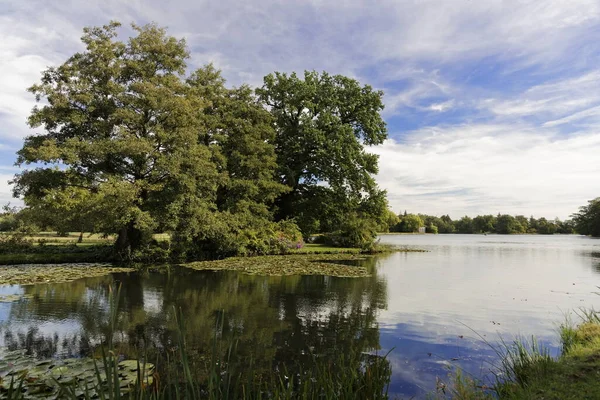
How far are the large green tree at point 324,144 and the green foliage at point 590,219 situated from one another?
62665 mm

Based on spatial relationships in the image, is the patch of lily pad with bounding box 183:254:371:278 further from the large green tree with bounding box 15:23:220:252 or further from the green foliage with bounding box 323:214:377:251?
the green foliage with bounding box 323:214:377:251

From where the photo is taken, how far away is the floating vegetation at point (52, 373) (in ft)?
15.1

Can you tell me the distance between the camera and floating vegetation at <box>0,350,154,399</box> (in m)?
4.61

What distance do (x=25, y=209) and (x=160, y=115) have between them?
780 cm

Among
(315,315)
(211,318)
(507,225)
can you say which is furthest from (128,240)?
(507,225)

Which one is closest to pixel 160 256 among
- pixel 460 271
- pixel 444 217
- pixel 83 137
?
pixel 83 137

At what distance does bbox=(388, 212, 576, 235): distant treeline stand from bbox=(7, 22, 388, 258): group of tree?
71.4 metres

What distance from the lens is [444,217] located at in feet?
430

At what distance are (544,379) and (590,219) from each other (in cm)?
8662

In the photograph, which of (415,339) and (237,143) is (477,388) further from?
(237,143)

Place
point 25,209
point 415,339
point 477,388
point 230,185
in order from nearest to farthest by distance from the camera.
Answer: point 477,388 → point 415,339 → point 25,209 → point 230,185

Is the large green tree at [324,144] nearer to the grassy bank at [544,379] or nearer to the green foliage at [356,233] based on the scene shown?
the green foliage at [356,233]

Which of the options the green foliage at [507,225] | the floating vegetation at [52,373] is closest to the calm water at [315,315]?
the floating vegetation at [52,373]

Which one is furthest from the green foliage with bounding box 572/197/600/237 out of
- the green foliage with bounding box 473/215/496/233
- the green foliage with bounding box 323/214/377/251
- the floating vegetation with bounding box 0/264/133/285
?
the floating vegetation with bounding box 0/264/133/285
